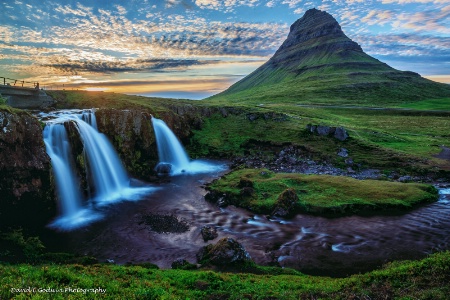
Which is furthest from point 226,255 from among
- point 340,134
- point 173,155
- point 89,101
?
point 89,101

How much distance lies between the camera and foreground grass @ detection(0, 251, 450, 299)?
11836mm

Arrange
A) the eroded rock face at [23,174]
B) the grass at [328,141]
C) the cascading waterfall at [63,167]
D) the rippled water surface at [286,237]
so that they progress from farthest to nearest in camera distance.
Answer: the grass at [328,141] → the cascading waterfall at [63,167] → the eroded rock face at [23,174] → the rippled water surface at [286,237]

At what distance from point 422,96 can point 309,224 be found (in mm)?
196211

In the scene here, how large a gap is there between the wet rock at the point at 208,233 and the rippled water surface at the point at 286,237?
1.73 ft

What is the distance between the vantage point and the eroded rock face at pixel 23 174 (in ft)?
94.5

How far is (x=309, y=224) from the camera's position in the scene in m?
29.2

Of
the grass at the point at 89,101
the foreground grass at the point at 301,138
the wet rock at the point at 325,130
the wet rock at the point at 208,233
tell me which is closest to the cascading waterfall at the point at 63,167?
the wet rock at the point at 208,233

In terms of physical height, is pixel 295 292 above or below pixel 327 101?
below

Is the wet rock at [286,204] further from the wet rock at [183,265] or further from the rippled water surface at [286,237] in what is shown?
the wet rock at [183,265]

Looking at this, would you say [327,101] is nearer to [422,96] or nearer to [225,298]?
[422,96]

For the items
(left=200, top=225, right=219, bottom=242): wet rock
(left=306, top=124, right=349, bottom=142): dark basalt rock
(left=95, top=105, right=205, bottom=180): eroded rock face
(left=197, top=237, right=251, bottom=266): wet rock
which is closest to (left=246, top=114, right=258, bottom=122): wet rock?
(left=306, top=124, right=349, bottom=142): dark basalt rock

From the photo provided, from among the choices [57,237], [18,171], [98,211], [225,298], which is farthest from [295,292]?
[18,171]

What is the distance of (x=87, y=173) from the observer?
129 ft

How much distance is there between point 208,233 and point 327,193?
16.8 meters
